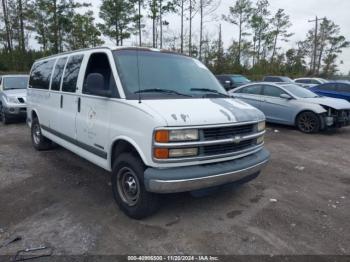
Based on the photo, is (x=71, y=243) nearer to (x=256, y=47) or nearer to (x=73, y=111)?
(x=73, y=111)

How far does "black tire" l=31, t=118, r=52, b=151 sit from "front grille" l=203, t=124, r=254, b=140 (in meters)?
4.79

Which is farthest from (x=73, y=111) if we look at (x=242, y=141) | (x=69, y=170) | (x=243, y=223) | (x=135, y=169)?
(x=243, y=223)

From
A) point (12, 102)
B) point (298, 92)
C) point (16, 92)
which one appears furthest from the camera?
point (16, 92)

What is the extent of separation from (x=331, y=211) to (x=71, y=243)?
3.41 meters

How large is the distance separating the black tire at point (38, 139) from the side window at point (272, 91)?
24.0 feet

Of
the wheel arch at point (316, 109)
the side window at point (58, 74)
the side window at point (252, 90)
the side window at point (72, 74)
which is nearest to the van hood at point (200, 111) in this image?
the side window at point (72, 74)

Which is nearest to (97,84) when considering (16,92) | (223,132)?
(223,132)

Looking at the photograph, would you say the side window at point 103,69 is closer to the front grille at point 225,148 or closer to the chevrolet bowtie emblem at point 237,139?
the front grille at point 225,148

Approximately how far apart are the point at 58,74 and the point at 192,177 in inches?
147

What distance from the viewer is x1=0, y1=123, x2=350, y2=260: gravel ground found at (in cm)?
314

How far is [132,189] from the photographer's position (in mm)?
3695

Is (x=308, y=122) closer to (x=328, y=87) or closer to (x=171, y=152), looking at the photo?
(x=328, y=87)

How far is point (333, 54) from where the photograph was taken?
47156mm

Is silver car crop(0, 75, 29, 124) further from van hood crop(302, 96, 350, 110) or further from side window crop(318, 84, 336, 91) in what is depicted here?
side window crop(318, 84, 336, 91)
